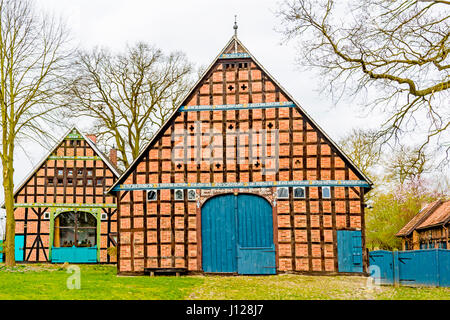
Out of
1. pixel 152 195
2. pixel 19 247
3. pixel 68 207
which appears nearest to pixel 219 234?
pixel 152 195

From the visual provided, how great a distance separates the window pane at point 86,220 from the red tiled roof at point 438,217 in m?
18.2

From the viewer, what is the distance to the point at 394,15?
445 inches

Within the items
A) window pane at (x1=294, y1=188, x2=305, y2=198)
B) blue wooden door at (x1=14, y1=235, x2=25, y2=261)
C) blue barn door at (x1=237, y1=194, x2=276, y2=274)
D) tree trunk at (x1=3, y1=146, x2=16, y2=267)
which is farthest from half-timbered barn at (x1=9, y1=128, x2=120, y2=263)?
window pane at (x1=294, y1=188, x2=305, y2=198)

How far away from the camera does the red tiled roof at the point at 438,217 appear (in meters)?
26.1

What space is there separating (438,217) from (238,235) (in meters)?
14.8

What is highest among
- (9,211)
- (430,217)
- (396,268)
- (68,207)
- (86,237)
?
(68,207)

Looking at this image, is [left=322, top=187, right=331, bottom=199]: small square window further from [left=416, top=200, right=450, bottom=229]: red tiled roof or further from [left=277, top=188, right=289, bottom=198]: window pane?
[left=416, top=200, right=450, bottom=229]: red tiled roof

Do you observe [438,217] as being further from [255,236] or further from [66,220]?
[66,220]

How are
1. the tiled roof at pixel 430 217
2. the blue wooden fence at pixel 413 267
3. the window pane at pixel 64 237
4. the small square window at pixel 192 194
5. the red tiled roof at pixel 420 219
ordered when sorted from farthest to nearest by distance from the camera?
1. the red tiled roof at pixel 420 219
2. the tiled roof at pixel 430 217
3. the window pane at pixel 64 237
4. the small square window at pixel 192 194
5. the blue wooden fence at pixel 413 267

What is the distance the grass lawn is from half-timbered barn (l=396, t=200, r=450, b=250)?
11788 millimetres

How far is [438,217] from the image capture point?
89.8ft

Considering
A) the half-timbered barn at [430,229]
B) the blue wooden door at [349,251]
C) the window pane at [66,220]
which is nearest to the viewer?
the blue wooden door at [349,251]

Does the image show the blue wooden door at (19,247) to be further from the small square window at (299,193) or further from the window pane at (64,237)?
the small square window at (299,193)

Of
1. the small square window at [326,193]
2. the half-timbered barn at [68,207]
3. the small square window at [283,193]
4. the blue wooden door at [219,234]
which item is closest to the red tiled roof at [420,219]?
the small square window at [326,193]
